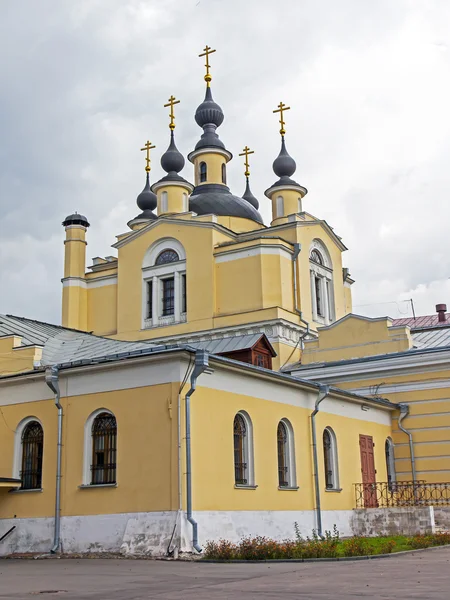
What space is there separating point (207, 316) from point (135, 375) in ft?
52.3

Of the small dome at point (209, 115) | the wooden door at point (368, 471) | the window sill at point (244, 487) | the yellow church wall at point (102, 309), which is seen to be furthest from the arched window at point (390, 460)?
the small dome at point (209, 115)

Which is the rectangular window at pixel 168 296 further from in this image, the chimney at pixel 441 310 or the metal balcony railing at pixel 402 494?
the chimney at pixel 441 310

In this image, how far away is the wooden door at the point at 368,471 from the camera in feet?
76.0

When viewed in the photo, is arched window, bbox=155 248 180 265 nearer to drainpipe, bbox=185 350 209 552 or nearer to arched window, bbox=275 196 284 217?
arched window, bbox=275 196 284 217

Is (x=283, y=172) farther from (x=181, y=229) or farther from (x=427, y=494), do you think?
(x=427, y=494)

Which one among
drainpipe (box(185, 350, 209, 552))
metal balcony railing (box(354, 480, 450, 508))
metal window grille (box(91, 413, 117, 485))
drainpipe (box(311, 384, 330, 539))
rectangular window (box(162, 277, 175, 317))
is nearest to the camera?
drainpipe (box(185, 350, 209, 552))

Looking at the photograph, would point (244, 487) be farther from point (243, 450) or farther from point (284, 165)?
point (284, 165)

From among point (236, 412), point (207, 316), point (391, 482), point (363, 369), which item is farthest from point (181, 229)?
point (236, 412)

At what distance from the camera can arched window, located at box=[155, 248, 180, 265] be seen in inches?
1380

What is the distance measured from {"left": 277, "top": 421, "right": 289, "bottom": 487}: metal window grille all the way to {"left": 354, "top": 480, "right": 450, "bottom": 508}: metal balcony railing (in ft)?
12.0

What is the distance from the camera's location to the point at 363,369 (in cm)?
2630

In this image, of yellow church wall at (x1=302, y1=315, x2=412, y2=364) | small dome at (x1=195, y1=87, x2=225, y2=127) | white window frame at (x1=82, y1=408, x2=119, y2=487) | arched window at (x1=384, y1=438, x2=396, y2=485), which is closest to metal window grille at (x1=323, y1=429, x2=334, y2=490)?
arched window at (x1=384, y1=438, x2=396, y2=485)

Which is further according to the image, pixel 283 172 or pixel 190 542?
pixel 283 172

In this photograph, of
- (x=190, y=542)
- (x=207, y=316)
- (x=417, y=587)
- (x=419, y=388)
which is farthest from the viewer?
(x=207, y=316)
